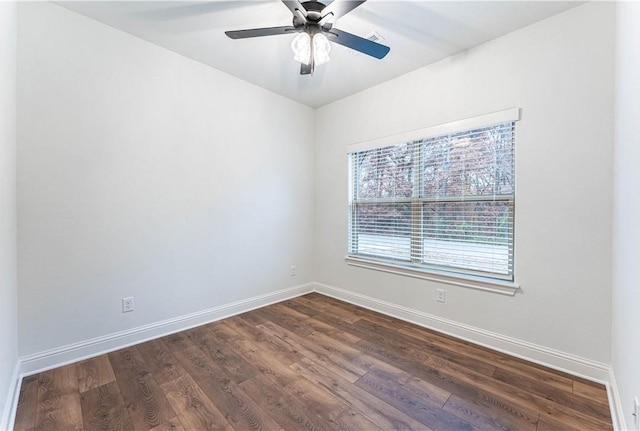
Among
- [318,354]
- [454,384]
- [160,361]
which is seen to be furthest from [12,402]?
[454,384]

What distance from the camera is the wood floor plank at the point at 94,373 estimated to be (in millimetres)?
1838

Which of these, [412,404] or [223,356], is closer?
[412,404]

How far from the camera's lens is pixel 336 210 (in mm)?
3666

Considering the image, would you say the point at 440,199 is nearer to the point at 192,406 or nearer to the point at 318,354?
the point at 318,354

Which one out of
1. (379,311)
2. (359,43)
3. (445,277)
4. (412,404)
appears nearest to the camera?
(412,404)

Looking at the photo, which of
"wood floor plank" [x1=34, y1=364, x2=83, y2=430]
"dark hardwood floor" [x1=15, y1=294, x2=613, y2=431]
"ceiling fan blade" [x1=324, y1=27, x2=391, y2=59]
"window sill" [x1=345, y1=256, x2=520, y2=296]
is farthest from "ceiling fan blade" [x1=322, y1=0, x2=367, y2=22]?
"wood floor plank" [x1=34, y1=364, x2=83, y2=430]

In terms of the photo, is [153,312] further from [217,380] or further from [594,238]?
[594,238]

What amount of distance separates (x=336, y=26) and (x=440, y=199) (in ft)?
5.96

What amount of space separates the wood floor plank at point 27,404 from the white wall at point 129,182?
216mm

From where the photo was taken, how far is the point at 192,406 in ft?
5.38

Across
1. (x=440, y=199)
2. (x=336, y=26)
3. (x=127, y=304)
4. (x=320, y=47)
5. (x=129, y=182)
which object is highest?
(x=336, y=26)

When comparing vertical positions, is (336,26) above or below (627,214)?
above

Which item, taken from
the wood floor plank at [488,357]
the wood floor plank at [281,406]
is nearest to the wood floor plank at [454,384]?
the wood floor plank at [488,357]

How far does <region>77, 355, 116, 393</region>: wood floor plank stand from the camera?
6.03 ft
